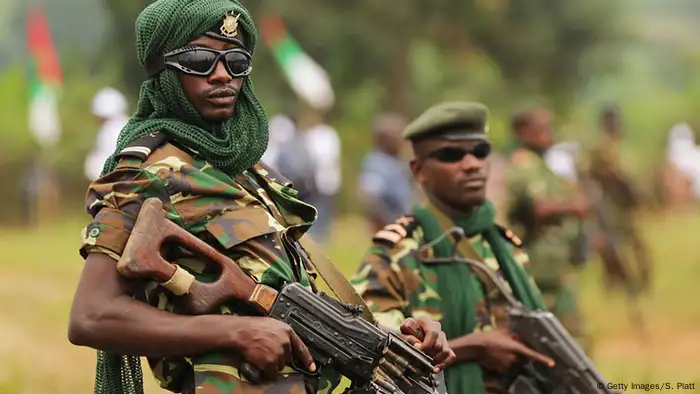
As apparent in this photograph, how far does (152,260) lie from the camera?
3.91 metres

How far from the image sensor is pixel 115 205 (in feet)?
13.2

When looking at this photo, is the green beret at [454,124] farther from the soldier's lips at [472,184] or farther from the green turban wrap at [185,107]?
the green turban wrap at [185,107]

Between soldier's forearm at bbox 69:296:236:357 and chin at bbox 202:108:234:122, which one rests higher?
chin at bbox 202:108:234:122

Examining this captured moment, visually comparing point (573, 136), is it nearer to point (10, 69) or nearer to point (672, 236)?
point (672, 236)

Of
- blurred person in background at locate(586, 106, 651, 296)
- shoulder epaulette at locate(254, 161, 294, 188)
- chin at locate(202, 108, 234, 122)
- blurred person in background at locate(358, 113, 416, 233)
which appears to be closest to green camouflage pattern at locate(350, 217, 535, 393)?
shoulder epaulette at locate(254, 161, 294, 188)

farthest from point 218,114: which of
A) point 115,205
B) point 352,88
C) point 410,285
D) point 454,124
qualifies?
point 352,88

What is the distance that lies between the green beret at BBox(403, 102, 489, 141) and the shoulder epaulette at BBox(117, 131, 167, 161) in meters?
2.54

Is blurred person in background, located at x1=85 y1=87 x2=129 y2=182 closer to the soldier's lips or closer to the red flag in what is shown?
the soldier's lips

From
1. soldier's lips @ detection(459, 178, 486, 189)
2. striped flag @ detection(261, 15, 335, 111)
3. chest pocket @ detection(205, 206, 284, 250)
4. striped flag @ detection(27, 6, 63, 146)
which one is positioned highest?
striped flag @ detection(261, 15, 335, 111)

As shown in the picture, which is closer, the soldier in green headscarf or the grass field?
the soldier in green headscarf

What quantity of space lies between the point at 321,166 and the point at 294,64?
8737 mm

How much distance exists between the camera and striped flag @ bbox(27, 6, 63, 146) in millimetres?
24266

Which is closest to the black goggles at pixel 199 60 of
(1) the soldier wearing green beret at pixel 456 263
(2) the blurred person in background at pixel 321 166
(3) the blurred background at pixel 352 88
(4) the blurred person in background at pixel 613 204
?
(1) the soldier wearing green beret at pixel 456 263

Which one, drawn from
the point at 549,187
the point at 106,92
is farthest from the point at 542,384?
the point at 106,92
